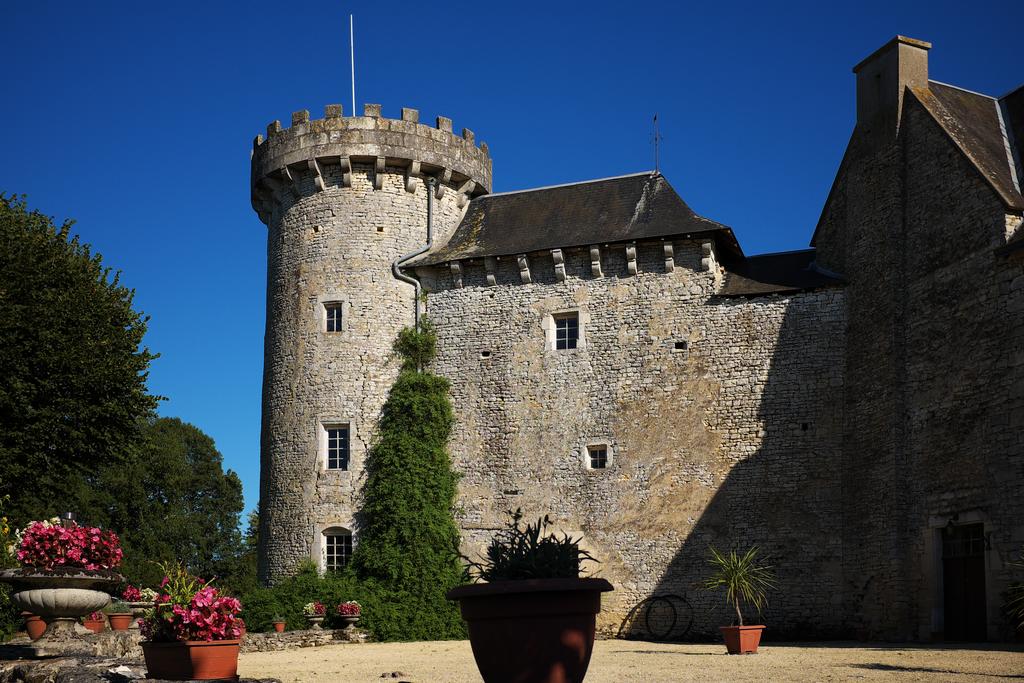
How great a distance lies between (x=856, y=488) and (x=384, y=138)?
39.4ft

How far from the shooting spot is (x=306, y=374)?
22734 millimetres

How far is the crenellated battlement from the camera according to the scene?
23.2 meters

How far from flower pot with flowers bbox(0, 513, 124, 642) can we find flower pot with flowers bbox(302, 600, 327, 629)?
312 inches

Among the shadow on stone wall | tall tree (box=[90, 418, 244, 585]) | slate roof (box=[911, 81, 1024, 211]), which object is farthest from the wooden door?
tall tree (box=[90, 418, 244, 585])

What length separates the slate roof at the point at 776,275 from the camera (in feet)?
67.7

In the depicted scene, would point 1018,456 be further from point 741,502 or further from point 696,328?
point 696,328

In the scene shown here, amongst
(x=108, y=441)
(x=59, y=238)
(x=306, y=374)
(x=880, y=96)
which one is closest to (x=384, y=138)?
(x=306, y=374)

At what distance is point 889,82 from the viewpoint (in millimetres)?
19781

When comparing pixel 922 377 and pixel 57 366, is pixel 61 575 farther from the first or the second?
pixel 922 377

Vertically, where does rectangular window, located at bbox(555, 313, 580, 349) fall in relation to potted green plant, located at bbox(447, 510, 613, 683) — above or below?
above

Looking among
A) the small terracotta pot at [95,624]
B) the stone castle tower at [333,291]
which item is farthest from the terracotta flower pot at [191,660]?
the stone castle tower at [333,291]

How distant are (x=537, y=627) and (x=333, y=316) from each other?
1570 centimetres

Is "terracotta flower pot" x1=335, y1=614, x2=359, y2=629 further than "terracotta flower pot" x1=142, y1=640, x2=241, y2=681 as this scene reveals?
Yes

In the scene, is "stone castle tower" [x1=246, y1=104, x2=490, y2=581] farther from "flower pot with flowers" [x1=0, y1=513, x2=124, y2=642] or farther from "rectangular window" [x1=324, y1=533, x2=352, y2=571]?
"flower pot with flowers" [x1=0, y1=513, x2=124, y2=642]
